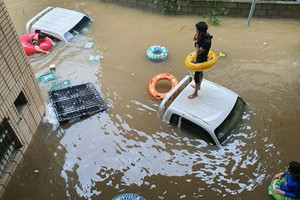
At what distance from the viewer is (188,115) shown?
6051 millimetres

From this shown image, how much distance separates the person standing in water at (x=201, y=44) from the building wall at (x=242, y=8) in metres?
5.67

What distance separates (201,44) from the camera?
590cm

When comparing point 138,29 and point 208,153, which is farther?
point 138,29

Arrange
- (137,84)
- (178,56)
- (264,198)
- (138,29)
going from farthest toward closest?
(138,29) < (178,56) < (137,84) < (264,198)

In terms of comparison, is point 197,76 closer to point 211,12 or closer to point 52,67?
point 52,67

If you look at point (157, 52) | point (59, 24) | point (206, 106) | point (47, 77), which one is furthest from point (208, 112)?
point (59, 24)

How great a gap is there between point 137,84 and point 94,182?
130 inches

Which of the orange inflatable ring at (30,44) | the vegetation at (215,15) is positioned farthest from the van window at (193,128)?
the vegetation at (215,15)

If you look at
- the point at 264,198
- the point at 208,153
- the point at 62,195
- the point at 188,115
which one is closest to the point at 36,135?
the point at 62,195

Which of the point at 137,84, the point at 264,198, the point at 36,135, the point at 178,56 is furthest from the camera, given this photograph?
the point at 178,56

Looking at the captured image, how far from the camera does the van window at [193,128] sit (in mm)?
6066

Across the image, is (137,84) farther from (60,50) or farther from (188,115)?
(60,50)

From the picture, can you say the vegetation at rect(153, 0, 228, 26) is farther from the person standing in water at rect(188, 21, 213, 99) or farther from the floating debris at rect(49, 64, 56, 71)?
the person standing in water at rect(188, 21, 213, 99)

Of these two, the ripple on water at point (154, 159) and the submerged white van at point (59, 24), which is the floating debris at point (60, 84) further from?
the submerged white van at point (59, 24)
